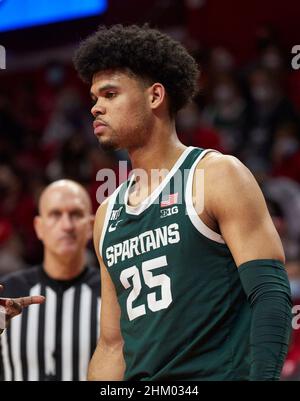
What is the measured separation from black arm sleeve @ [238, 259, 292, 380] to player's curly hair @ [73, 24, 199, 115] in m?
0.78

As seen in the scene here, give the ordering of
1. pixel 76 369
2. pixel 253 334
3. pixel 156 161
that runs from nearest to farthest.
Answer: pixel 253 334
pixel 156 161
pixel 76 369

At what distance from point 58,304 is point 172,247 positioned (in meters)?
1.86

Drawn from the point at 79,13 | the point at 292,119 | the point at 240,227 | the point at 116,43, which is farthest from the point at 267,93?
the point at 240,227

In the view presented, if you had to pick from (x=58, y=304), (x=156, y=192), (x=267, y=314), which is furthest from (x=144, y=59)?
(x=58, y=304)

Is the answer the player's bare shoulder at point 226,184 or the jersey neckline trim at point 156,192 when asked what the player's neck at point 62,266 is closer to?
the jersey neckline trim at point 156,192

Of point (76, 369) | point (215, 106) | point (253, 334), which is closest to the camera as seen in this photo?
point (253, 334)

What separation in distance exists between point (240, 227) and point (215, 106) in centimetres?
499

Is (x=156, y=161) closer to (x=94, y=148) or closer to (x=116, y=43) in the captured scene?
(x=116, y=43)

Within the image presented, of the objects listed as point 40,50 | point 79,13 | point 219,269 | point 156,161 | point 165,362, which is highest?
point 40,50

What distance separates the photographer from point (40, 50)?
388 inches

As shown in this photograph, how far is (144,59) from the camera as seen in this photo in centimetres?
288

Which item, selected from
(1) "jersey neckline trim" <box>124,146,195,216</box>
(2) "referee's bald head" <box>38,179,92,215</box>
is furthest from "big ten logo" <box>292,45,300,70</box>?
(1) "jersey neckline trim" <box>124,146,195,216</box>

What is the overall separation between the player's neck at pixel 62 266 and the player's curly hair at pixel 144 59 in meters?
1.54

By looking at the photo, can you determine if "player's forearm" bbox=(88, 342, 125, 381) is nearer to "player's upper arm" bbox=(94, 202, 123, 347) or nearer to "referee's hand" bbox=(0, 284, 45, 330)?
"player's upper arm" bbox=(94, 202, 123, 347)
